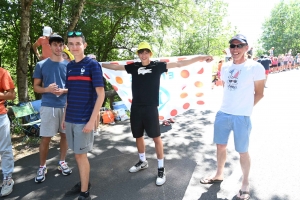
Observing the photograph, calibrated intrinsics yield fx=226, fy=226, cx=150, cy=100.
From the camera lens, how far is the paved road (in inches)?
119

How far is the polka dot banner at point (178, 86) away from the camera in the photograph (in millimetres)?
4402

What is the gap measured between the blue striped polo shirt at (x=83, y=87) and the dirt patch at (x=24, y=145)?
2.36 m

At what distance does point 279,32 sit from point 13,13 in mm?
55328

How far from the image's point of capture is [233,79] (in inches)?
112

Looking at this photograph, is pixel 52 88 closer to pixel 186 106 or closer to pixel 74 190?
pixel 74 190

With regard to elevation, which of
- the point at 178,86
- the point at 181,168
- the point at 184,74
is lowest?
the point at 181,168

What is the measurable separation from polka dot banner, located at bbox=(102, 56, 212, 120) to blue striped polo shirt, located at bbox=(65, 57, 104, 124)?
170 cm

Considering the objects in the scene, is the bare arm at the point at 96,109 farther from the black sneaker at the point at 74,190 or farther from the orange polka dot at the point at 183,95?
the orange polka dot at the point at 183,95

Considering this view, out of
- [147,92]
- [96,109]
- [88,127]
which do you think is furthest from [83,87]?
[147,92]

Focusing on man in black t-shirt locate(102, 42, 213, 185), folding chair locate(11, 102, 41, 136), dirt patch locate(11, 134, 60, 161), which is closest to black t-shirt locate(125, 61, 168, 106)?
man in black t-shirt locate(102, 42, 213, 185)

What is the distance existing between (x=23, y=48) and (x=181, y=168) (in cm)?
465

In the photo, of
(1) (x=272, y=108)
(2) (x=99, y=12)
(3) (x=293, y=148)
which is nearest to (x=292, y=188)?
(3) (x=293, y=148)

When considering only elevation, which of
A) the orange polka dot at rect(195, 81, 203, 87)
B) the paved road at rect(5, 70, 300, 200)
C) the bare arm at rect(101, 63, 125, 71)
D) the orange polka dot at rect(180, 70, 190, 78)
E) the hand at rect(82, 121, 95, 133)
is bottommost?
the paved road at rect(5, 70, 300, 200)

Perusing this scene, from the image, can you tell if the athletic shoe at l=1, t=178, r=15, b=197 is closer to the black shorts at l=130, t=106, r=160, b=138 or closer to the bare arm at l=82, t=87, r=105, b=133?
the bare arm at l=82, t=87, r=105, b=133
